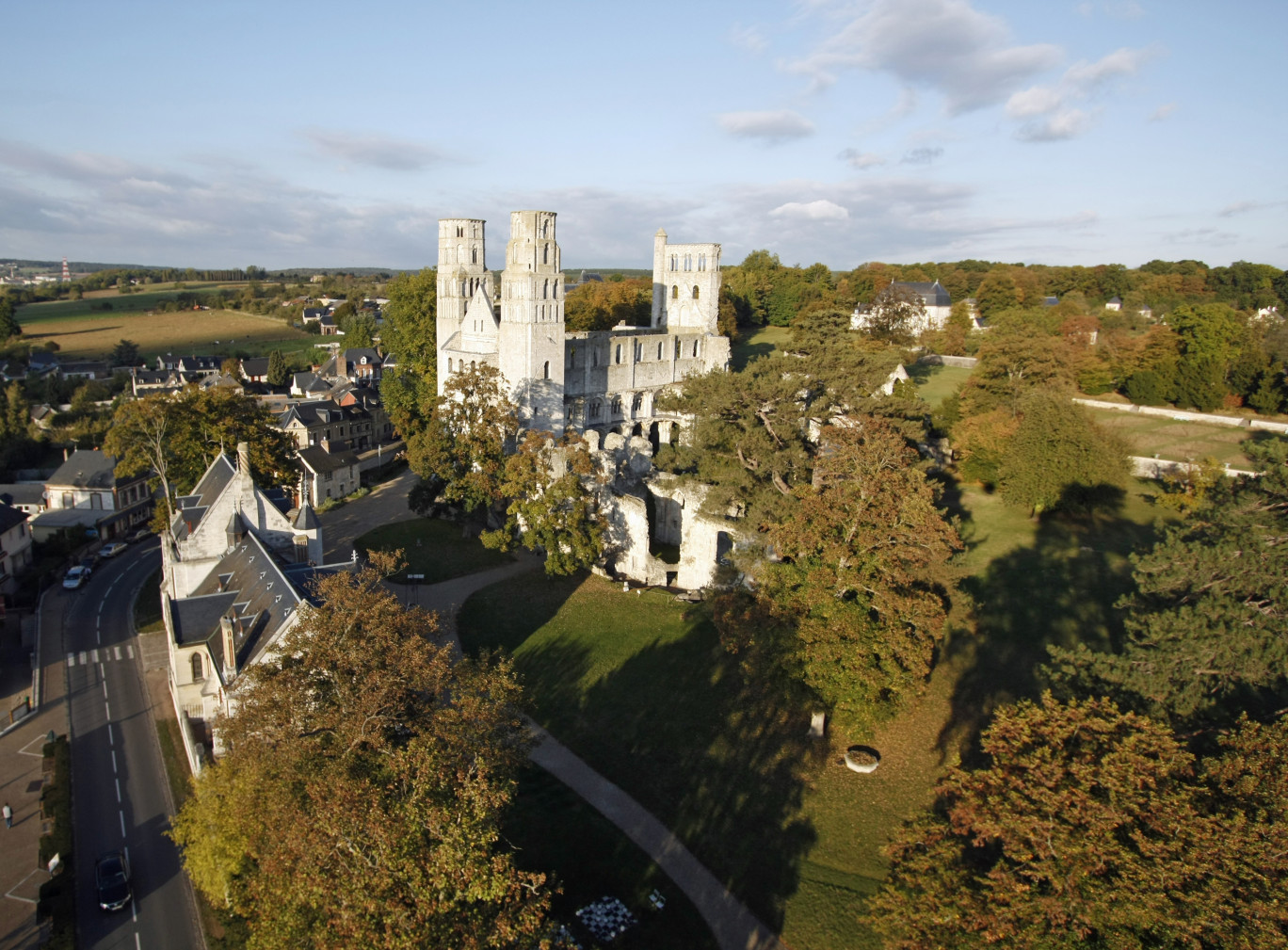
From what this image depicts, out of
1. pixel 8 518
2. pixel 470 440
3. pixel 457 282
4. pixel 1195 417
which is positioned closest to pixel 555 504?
pixel 470 440

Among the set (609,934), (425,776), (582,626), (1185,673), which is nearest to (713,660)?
(582,626)

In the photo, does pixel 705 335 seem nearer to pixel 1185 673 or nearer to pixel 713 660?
pixel 713 660

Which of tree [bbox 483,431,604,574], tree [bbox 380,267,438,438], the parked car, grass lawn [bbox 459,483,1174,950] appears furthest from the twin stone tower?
the parked car

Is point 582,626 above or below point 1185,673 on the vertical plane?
below

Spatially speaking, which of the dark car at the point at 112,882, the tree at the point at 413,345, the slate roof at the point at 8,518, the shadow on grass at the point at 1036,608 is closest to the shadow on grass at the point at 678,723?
the shadow on grass at the point at 1036,608

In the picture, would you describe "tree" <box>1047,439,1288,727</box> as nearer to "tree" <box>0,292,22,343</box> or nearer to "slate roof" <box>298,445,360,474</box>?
"slate roof" <box>298,445,360,474</box>

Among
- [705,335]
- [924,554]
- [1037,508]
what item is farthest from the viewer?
[705,335]
